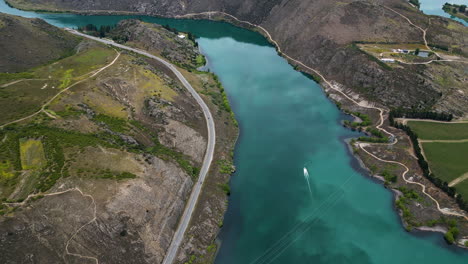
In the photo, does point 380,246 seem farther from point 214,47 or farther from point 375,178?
point 214,47

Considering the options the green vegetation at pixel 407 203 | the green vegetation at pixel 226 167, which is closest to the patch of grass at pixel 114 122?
the green vegetation at pixel 226 167

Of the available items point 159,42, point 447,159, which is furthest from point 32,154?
point 447,159

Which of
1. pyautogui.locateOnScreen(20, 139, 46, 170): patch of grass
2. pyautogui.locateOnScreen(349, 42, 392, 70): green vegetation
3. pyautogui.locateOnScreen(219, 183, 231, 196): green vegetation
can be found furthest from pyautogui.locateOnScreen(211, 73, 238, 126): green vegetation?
pyautogui.locateOnScreen(349, 42, 392, 70): green vegetation

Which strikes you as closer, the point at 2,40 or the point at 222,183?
the point at 222,183

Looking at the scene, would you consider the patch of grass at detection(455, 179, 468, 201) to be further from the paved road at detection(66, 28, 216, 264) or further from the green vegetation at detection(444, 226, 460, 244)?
the paved road at detection(66, 28, 216, 264)

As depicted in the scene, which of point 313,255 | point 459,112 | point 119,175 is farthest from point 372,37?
point 119,175

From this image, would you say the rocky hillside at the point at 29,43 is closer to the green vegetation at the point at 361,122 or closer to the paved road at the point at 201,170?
the paved road at the point at 201,170
